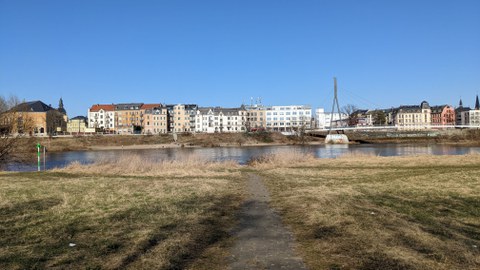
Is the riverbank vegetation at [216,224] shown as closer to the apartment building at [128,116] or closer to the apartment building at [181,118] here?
the apartment building at [181,118]

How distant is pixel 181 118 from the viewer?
168m

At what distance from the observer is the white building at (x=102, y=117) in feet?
555

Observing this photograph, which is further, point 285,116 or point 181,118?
point 285,116

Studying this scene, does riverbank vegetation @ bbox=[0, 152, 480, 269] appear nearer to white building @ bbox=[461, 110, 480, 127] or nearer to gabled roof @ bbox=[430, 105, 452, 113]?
gabled roof @ bbox=[430, 105, 452, 113]

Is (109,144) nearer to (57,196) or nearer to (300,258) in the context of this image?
(57,196)

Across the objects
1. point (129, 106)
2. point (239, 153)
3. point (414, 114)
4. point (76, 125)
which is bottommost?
point (239, 153)

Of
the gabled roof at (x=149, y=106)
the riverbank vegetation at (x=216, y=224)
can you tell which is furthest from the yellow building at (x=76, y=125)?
the riverbank vegetation at (x=216, y=224)

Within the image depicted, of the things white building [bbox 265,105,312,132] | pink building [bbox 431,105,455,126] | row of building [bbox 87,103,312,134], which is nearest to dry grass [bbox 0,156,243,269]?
row of building [bbox 87,103,312,134]

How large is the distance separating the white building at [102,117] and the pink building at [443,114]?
146502mm

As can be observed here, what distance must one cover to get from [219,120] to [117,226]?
16209 cm

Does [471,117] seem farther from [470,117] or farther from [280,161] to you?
[280,161]

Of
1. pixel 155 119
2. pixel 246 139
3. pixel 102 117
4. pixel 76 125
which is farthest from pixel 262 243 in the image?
pixel 76 125

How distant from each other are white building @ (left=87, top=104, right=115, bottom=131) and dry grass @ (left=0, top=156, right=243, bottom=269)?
521 feet

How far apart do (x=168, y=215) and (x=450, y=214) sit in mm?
7208
